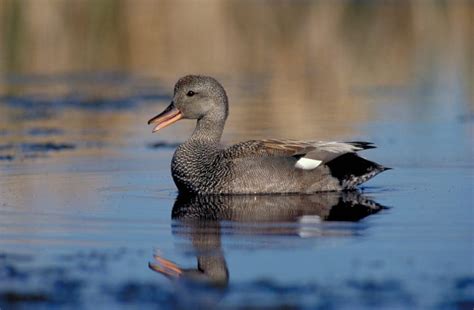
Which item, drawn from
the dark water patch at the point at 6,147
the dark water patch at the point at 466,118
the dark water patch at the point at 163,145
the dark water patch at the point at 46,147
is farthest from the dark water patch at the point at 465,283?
the dark water patch at the point at 466,118

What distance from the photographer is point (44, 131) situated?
1384 cm

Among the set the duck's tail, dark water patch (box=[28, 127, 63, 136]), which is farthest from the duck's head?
dark water patch (box=[28, 127, 63, 136])

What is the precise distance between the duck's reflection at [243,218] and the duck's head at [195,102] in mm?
1052

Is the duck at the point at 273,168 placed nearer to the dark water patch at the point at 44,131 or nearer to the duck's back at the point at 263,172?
the duck's back at the point at 263,172

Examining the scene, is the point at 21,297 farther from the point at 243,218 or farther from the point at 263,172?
the point at 263,172

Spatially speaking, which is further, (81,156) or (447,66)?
(447,66)

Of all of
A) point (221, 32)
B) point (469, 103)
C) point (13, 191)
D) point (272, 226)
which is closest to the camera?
point (272, 226)

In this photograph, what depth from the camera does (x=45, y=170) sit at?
35.8 feet

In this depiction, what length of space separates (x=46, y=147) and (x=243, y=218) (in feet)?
14.8

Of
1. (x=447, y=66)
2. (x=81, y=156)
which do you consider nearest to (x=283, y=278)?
(x=81, y=156)

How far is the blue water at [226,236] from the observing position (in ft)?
20.0

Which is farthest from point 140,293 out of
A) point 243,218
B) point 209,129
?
point 209,129

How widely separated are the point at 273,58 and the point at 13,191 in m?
13.3

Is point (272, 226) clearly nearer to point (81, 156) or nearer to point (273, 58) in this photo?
point (81, 156)
